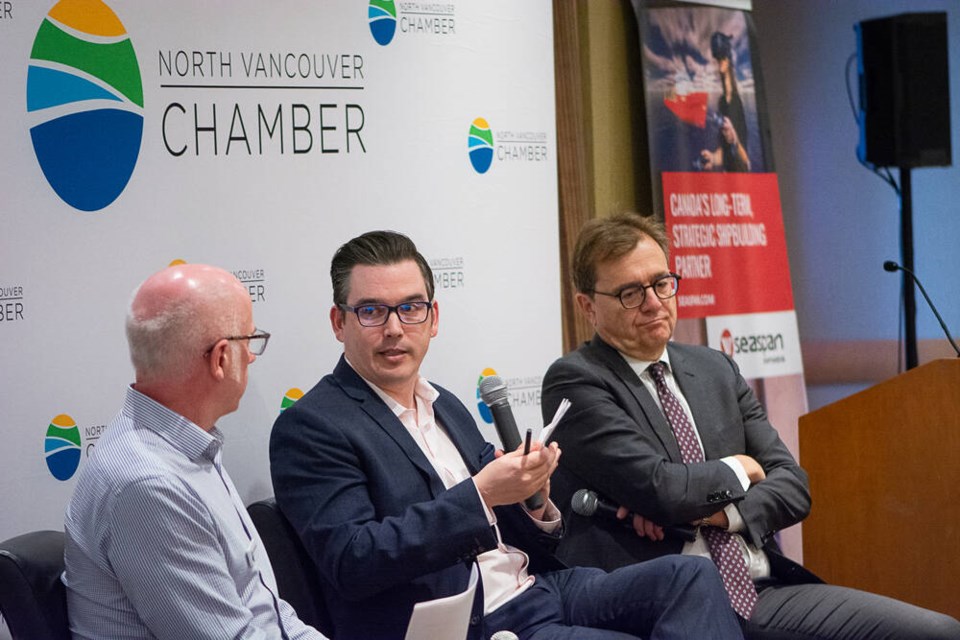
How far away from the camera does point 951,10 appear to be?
6.96m

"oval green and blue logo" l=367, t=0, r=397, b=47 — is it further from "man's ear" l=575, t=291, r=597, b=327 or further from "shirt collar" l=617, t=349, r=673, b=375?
"shirt collar" l=617, t=349, r=673, b=375

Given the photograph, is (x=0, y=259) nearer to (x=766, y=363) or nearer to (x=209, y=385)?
(x=209, y=385)

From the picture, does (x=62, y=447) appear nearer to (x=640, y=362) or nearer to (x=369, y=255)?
(x=369, y=255)

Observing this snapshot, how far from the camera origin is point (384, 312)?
2869 millimetres

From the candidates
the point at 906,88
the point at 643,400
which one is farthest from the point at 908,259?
the point at 643,400

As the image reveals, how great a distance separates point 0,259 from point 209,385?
1068 millimetres

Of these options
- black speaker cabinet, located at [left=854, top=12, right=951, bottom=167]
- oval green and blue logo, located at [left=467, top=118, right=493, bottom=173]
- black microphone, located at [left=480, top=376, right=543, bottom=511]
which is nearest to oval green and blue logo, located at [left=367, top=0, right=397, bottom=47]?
oval green and blue logo, located at [left=467, top=118, right=493, bottom=173]

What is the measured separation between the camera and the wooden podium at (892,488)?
140 inches

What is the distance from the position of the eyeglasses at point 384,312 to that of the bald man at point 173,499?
Result: 62cm

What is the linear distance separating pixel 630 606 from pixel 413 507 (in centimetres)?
62

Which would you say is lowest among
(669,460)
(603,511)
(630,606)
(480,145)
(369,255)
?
(630,606)

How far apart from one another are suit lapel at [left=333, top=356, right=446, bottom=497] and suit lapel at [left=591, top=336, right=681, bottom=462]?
723 millimetres

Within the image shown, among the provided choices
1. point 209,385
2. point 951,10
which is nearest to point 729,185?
point 951,10

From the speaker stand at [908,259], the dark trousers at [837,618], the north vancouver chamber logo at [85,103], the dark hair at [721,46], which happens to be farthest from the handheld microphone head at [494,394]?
the speaker stand at [908,259]
